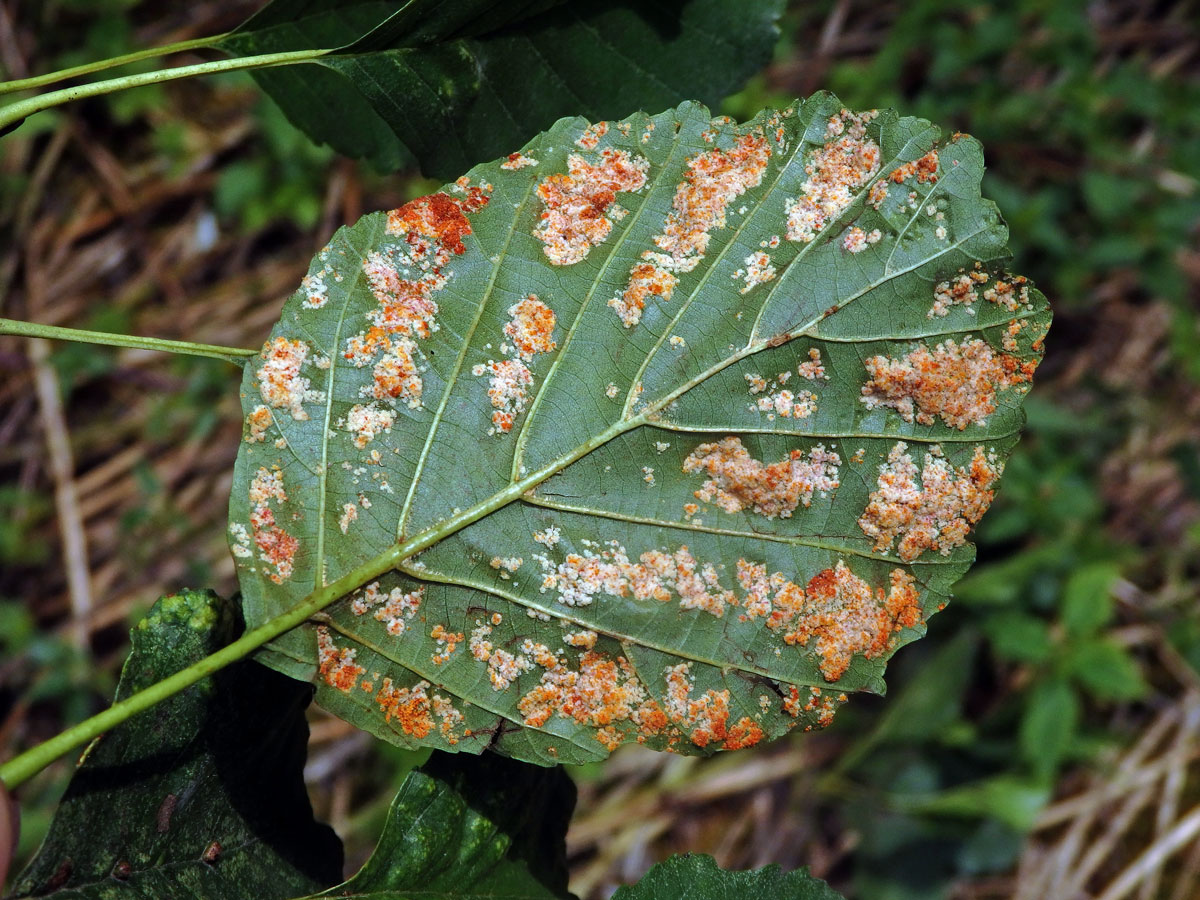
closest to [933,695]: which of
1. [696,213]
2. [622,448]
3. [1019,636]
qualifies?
[1019,636]

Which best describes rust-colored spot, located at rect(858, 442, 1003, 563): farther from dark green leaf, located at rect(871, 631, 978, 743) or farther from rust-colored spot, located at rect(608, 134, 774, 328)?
dark green leaf, located at rect(871, 631, 978, 743)

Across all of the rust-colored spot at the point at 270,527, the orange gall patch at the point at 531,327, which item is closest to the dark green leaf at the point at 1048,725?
the orange gall patch at the point at 531,327

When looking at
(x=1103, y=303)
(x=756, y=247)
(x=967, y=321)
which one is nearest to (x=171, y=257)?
(x=756, y=247)

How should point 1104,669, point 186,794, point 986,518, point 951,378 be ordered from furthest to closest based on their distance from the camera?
point 986,518, point 1104,669, point 186,794, point 951,378

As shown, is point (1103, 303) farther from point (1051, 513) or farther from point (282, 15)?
point (282, 15)

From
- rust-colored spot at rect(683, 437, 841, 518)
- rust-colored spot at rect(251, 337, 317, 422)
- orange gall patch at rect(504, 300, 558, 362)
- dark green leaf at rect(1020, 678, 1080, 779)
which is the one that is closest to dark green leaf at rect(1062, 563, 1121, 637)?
dark green leaf at rect(1020, 678, 1080, 779)

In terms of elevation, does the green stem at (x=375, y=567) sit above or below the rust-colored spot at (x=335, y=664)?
above

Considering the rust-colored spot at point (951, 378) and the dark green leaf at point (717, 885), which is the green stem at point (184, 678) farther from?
the rust-colored spot at point (951, 378)

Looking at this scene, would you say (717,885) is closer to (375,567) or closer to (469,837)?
(469,837)

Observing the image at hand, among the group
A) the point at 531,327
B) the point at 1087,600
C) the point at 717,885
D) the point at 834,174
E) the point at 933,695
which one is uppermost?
the point at 834,174
